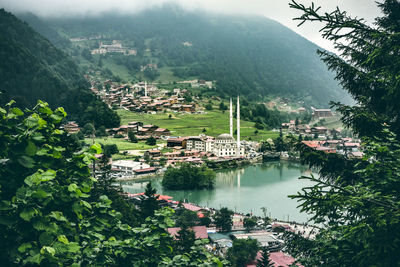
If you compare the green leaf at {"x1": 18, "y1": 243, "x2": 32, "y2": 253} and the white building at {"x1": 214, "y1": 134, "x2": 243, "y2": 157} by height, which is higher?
the green leaf at {"x1": 18, "y1": 243, "x2": 32, "y2": 253}

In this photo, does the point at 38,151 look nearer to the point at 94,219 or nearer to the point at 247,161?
the point at 94,219

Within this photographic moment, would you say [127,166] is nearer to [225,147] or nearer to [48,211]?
[225,147]

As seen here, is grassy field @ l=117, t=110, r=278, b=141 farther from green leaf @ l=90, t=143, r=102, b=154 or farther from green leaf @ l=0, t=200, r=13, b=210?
green leaf @ l=0, t=200, r=13, b=210

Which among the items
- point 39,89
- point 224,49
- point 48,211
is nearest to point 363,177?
point 48,211

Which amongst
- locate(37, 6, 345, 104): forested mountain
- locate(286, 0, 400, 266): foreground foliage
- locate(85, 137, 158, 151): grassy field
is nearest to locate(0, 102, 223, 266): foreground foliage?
locate(286, 0, 400, 266): foreground foliage

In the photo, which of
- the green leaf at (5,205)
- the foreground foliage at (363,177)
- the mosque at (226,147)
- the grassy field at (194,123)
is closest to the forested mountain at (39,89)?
the grassy field at (194,123)
